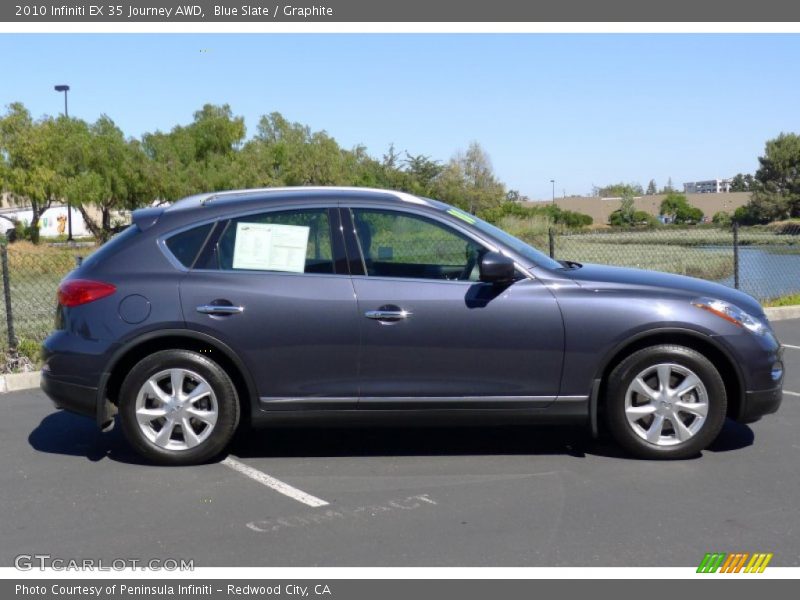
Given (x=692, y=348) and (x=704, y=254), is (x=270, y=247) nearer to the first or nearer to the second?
(x=692, y=348)

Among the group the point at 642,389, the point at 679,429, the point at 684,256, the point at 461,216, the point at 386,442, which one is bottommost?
Result: the point at 386,442

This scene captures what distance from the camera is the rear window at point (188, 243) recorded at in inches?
226

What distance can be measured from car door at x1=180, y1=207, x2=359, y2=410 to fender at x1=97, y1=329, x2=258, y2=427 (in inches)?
1.5

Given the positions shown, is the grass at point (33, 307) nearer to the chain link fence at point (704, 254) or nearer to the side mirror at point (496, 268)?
the side mirror at point (496, 268)

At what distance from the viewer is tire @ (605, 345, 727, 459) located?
556 centimetres

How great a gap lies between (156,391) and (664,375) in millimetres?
3139

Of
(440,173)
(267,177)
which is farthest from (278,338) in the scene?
(267,177)

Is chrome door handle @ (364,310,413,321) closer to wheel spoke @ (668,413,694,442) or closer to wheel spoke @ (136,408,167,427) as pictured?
wheel spoke @ (136,408,167,427)

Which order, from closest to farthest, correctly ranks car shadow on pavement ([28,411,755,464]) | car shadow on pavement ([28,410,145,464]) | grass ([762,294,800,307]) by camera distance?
1. car shadow on pavement ([28,411,755,464])
2. car shadow on pavement ([28,410,145,464])
3. grass ([762,294,800,307])

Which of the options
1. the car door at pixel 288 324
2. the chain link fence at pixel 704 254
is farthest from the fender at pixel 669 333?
the chain link fence at pixel 704 254

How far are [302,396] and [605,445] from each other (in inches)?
81.4

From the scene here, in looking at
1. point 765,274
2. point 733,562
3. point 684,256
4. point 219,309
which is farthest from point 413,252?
point 684,256

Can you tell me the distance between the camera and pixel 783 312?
12.1m

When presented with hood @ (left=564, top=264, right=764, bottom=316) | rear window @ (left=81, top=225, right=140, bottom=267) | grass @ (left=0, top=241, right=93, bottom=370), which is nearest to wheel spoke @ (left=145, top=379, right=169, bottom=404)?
rear window @ (left=81, top=225, right=140, bottom=267)
